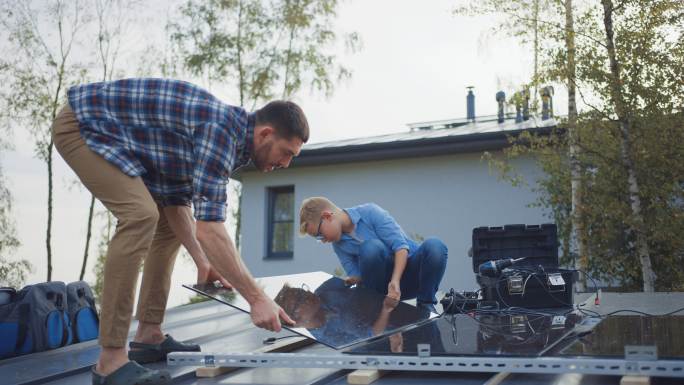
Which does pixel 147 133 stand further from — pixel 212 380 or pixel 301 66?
pixel 301 66

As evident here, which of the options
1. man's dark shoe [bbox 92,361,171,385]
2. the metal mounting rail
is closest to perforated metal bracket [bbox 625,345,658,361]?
the metal mounting rail

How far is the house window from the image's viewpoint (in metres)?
12.1

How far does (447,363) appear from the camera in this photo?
7.70 ft

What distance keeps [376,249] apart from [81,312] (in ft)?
5.63

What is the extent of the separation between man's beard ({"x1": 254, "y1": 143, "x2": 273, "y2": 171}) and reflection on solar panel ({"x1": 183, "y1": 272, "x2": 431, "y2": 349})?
0.55m

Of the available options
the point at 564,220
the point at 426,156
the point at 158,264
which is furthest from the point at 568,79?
the point at 158,264

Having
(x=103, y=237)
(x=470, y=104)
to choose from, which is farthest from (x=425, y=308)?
(x=470, y=104)

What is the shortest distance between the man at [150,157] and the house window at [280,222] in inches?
370

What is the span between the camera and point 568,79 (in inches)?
303

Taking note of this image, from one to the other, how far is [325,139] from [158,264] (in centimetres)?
1022

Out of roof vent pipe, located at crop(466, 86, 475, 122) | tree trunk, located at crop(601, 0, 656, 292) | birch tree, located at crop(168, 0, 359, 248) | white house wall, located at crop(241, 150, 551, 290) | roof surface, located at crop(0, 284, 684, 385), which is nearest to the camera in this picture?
roof surface, located at crop(0, 284, 684, 385)

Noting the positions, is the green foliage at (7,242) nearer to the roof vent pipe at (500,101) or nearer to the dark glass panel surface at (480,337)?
the dark glass panel surface at (480,337)

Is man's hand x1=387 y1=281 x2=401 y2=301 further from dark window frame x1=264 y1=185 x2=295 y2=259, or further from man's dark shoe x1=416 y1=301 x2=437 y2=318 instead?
dark window frame x1=264 y1=185 x2=295 y2=259

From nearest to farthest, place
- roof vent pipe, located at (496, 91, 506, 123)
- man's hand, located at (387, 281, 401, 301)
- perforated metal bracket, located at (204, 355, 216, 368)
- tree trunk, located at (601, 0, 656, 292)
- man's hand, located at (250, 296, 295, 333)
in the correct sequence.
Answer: man's hand, located at (250, 296, 295, 333), perforated metal bracket, located at (204, 355, 216, 368), man's hand, located at (387, 281, 401, 301), tree trunk, located at (601, 0, 656, 292), roof vent pipe, located at (496, 91, 506, 123)
